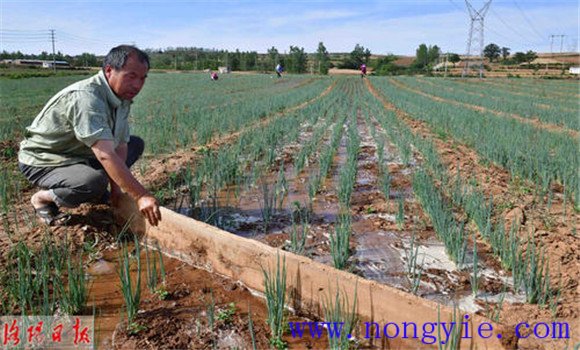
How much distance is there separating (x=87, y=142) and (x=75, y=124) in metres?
0.14

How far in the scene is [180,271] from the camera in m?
2.22

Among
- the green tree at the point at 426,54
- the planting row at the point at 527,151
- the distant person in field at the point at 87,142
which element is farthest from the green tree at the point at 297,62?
the distant person in field at the point at 87,142

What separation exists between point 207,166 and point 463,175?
2.33 m

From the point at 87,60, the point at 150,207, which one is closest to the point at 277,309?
the point at 150,207

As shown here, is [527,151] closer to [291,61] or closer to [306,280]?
[306,280]

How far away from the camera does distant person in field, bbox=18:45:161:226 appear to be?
217 cm

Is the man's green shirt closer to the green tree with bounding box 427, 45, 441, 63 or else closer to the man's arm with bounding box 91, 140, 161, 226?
the man's arm with bounding box 91, 140, 161, 226

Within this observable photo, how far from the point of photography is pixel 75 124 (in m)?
2.26

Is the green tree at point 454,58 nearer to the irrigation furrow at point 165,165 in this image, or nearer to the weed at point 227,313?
the irrigation furrow at point 165,165

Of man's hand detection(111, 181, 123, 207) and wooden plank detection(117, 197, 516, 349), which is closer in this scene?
wooden plank detection(117, 197, 516, 349)

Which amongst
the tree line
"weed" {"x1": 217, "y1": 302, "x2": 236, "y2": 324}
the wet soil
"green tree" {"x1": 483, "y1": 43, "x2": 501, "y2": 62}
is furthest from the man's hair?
"green tree" {"x1": 483, "y1": 43, "x2": 501, "y2": 62}

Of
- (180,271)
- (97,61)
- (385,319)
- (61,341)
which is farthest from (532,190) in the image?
(97,61)

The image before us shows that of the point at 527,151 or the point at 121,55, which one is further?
the point at 527,151

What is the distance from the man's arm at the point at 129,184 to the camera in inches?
81.9
